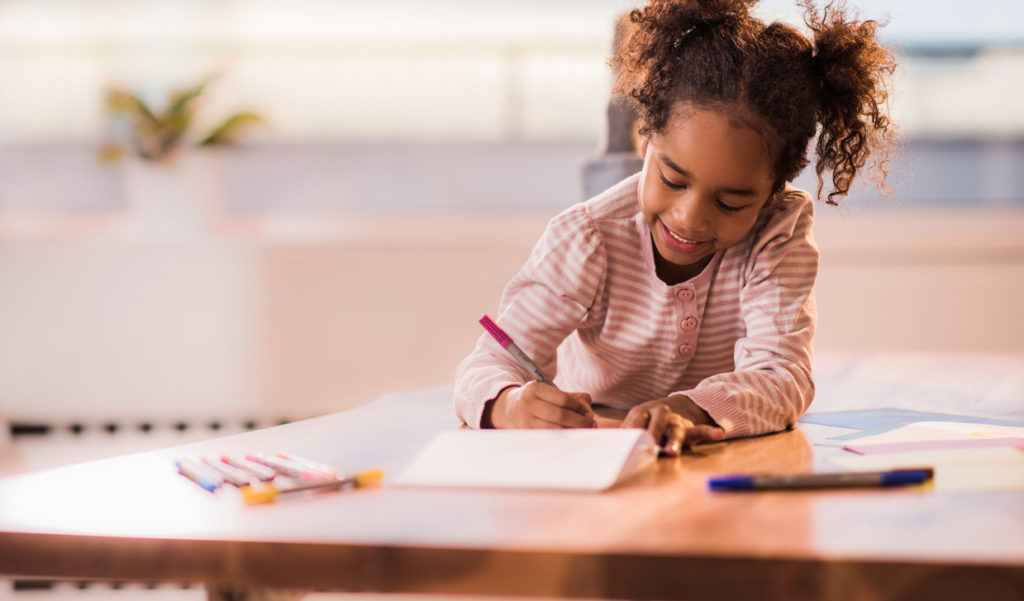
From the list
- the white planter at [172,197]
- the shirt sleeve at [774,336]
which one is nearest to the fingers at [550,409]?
the shirt sleeve at [774,336]

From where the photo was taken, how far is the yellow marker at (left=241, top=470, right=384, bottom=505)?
1.57ft

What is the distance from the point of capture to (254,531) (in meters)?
0.42

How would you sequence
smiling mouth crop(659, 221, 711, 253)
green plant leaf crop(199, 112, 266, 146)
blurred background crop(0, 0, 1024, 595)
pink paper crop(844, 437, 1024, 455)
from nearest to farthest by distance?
pink paper crop(844, 437, 1024, 455), smiling mouth crop(659, 221, 711, 253), blurred background crop(0, 0, 1024, 595), green plant leaf crop(199, 112, 266, 146)

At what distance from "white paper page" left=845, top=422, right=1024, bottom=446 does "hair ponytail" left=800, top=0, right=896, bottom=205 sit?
0.84 feet

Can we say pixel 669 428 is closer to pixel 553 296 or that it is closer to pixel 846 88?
pixel 553 296

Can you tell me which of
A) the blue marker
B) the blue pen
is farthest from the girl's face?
the blue marker

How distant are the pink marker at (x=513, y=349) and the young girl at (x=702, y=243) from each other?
15mm

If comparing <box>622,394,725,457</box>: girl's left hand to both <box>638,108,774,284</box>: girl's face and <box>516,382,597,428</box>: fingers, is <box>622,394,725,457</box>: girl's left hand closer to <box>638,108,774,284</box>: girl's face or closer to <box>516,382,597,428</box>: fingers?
<box>516,382,597,428</box>: fingers

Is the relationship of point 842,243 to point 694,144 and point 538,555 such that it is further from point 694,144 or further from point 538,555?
point 538,555

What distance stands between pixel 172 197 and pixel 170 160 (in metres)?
0.09

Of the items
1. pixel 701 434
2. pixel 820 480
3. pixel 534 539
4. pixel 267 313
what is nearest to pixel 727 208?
pixel 701 434

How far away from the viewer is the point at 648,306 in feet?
2.98

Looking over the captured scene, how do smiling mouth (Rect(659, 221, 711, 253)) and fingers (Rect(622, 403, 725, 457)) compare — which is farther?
smiling mouth (Rect(659, 221, 711, 253))

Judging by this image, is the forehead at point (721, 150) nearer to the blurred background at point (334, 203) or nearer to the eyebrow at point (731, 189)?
the eyebrow at point (731, 189)
